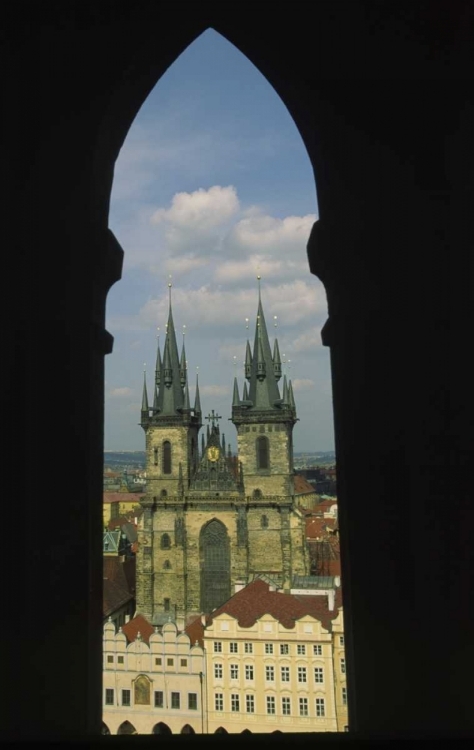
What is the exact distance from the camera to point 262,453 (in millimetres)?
37188

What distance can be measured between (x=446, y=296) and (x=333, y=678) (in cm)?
2208

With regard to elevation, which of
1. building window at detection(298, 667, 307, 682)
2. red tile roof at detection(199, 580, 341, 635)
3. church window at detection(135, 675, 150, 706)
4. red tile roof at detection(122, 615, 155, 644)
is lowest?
church window at detection(135, 675, 150, 706)

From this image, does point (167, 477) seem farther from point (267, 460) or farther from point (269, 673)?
point (269, 673)

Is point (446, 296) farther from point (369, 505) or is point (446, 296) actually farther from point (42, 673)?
point (42, 673)

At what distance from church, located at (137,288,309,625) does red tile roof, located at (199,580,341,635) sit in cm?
1234

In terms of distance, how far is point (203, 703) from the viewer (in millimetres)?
22422

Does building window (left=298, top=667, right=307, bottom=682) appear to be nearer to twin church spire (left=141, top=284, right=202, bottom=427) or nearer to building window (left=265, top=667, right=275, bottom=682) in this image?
building window (left=265, top=667, right=275, bottom=682)

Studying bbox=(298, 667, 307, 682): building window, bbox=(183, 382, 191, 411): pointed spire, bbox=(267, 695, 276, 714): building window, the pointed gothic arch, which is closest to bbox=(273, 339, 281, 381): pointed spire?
bbox=(183, 382, 191, 411): pointed spire

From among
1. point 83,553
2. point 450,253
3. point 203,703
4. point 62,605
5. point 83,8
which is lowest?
point 203,703

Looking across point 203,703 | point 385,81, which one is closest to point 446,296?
point 385,81

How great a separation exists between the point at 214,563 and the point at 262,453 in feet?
21.7

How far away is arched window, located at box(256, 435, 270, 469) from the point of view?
1458 inches

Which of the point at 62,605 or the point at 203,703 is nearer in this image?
the point at 62,605

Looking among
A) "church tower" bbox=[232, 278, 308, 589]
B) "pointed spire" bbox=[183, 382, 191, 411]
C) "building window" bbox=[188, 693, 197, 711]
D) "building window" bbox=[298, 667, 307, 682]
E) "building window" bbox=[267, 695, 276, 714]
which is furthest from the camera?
"pointed spire" bbox=[183, 382, 191, 411]
